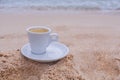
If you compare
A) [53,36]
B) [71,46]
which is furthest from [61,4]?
[53,36]

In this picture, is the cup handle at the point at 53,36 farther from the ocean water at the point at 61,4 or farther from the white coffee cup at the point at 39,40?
the ocean water at the point at 61,4

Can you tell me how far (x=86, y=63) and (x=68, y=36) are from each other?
2.59 feet

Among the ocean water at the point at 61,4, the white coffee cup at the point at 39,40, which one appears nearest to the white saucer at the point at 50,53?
the white coffee cup at the point at 39,40

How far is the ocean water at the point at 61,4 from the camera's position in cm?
336

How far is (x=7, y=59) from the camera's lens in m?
1.25

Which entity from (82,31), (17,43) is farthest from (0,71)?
(82,31)

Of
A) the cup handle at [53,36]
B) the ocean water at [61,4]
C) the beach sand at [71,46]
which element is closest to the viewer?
the beach sand at [71,46]

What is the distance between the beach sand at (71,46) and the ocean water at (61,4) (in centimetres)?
29

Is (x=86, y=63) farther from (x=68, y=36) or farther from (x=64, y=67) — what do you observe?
(x=68, y=36)

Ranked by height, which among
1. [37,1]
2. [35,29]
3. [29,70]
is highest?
[35,29]

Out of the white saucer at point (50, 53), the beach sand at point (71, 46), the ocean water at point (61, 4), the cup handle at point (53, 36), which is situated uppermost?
the cup handle at point (53, 36)

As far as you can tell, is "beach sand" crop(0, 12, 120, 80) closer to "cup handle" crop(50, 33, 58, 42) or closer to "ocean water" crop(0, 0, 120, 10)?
"cup handle" crop(50, 33, 58, 42)

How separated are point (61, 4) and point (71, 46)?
1675 millimetres

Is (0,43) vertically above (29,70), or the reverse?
(29,70)
